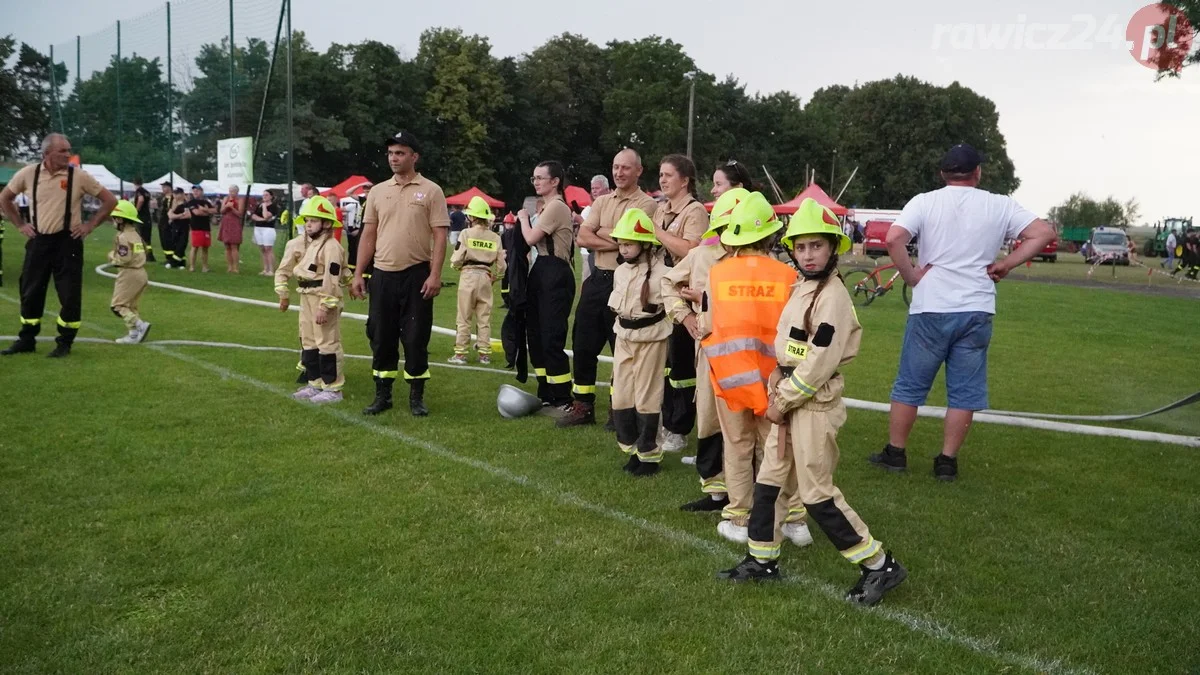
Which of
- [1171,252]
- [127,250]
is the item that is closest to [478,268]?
[127,250]

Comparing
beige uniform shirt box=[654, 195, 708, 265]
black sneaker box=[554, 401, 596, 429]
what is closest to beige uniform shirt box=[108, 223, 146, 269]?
black sneaker box=[554, 401, 596, 429]

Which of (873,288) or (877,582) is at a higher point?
(873,288)

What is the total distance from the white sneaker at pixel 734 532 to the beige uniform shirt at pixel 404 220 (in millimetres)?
3702

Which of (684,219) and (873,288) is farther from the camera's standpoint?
(873,288)

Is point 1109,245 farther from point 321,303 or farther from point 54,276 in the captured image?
point 54,276

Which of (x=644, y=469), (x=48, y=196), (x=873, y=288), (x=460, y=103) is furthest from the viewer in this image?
(x=460, y=103)

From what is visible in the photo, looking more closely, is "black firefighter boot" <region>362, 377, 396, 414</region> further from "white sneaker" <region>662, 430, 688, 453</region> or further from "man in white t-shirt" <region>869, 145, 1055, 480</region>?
"man in white t-shirt" <region>869, 145, 1055, 480</region>

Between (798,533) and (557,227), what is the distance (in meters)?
3.62

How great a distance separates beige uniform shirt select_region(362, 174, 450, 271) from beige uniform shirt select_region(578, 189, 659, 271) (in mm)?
1254

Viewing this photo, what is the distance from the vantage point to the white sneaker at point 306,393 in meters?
8.12

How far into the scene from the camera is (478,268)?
11195 millimetres

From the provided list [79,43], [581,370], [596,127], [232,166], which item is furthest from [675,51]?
[581,370]

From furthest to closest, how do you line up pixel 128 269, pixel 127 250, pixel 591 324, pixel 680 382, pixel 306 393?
pixel 128 269 < pixel 127 250 < pixel 306 393 < pixel 591 324 < pixel 680 382

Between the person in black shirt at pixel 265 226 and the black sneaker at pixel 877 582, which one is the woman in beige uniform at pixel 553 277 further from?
the person in black shirt at pixel 265 226
